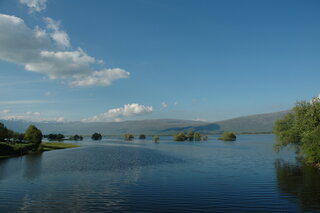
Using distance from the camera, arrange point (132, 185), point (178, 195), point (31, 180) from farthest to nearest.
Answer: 1. point (31, 180)
2. point (132, 185)
3. point (178, 195)

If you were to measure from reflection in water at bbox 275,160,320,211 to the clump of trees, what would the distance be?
6.48 metres

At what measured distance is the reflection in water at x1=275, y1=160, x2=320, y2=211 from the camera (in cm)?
3472

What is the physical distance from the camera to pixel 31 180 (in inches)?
2060

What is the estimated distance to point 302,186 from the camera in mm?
44594

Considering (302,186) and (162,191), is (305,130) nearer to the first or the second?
(302,186)

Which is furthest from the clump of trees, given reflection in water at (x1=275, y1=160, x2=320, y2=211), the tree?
the tree

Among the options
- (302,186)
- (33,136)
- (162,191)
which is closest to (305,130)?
(302,186)

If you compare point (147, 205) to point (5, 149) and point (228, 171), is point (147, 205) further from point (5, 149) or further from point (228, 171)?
point (5, 149)

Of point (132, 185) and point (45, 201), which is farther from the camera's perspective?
point (132, 185)

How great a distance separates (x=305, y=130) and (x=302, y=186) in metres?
35.4

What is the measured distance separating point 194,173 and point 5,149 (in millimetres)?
90264


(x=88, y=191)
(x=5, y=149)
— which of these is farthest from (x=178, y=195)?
(x=5, y=149)

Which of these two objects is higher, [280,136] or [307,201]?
[280,136]

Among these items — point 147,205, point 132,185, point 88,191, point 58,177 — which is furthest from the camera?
point 58,177
